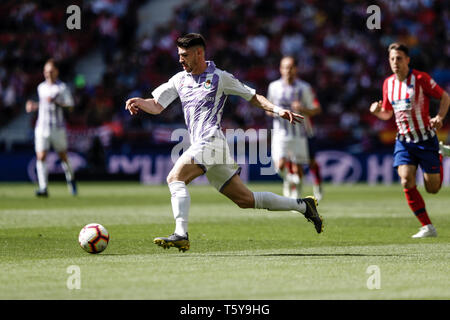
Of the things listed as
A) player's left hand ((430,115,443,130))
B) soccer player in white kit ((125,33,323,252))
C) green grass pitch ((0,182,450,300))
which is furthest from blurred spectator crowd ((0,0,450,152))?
soccer player in white kit ((125,33,323,252))

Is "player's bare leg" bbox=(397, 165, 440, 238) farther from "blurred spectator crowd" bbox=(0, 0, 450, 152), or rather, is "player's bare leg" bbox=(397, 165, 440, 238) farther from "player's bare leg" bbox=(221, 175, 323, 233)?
"blurred spectator crowd" bbox=(0, 0, 450, 152)

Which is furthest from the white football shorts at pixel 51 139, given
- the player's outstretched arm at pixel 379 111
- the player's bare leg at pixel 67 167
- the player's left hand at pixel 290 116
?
the player's left hand at pixel 290 116

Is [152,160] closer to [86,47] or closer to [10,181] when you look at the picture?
[10,181]

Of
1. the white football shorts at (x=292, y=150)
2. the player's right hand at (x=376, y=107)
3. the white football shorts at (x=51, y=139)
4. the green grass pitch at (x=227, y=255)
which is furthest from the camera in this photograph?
the white football shorts at (x=51, y=139)

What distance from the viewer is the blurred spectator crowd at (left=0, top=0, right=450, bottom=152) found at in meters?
25.9

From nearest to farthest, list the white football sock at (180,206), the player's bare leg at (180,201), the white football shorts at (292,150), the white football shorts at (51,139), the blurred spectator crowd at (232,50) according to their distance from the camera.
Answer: the player's bare leg at (180,201) → the white football sock at (180,206) → the white football shorts at (292,150) → the white football shorts at (51,139) → the blurred spectator crowd at (232,50)

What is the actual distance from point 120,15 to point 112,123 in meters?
6.28

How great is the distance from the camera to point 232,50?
2803 cm

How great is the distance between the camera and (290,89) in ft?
49.7

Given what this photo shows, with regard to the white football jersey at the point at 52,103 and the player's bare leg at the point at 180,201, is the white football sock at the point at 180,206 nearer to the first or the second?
the player's bare leg at the point at 180,201

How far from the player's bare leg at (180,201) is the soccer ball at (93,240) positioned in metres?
0.61

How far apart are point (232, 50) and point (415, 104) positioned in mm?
18685

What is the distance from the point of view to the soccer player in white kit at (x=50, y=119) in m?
16.7
